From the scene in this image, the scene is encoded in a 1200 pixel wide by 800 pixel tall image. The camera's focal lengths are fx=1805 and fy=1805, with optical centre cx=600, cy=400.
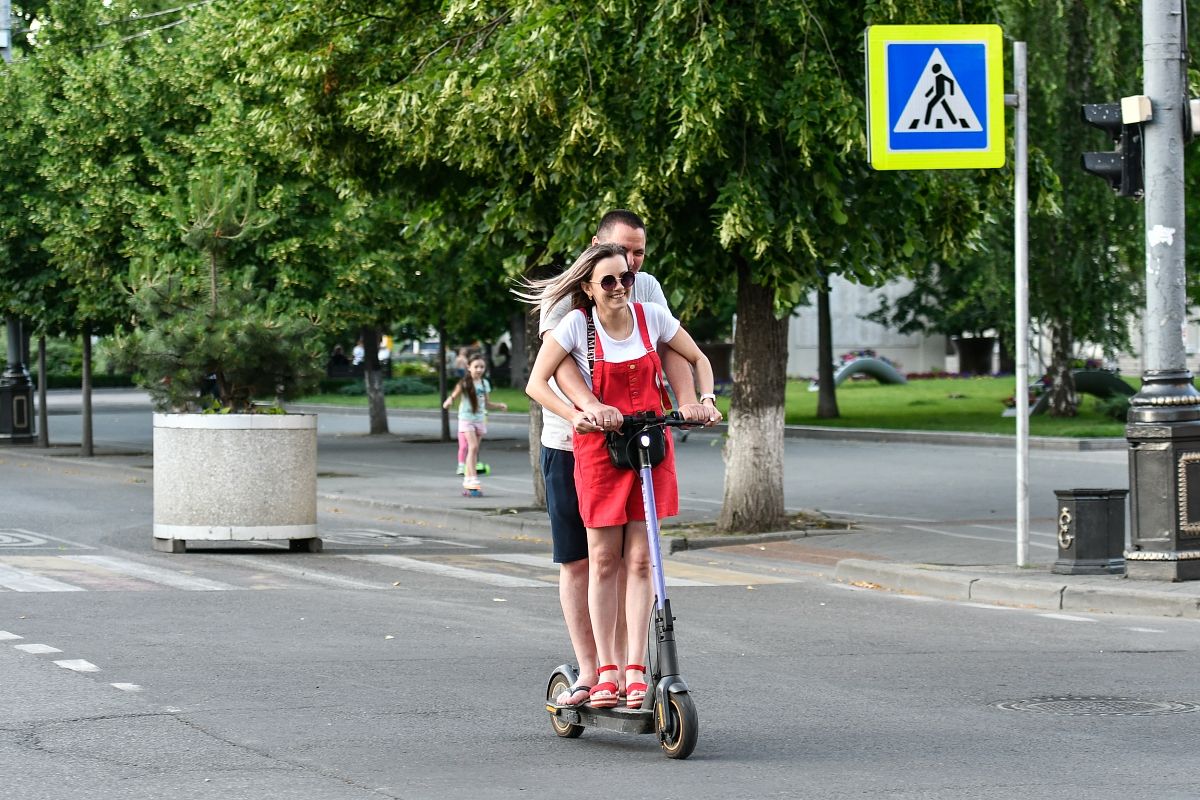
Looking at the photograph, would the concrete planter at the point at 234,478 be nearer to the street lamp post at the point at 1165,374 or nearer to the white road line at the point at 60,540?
the white road line at the point at 60,540

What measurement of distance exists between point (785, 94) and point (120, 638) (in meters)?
7.18

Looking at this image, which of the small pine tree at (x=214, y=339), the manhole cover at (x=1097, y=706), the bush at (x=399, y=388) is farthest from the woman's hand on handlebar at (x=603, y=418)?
the bush at (x=399, y=388)

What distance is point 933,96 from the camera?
13.0 meters

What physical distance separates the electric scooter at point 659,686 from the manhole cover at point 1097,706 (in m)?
1.90

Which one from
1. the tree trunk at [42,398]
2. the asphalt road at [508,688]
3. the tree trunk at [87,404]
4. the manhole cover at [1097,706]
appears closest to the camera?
the asphalt road at [508,688]

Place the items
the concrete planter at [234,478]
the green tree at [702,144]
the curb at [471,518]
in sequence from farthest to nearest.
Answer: the curb at [471,518]
the concrete planter at [234,478]
the green tree at [702,144]

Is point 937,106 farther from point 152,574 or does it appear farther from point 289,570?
point 152,574

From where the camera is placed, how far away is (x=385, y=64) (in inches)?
669

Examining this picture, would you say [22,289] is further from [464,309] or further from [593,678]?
[593,678]

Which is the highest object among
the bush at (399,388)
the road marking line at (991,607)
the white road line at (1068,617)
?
the bush at (399,388)

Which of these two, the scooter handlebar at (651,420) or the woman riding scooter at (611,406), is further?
the woman riding scooter at (611,406)

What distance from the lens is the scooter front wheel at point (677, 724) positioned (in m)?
6.52

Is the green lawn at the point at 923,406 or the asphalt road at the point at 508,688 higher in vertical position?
the green lawn at the point at 923,406

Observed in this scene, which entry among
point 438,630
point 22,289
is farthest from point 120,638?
point 22,289
